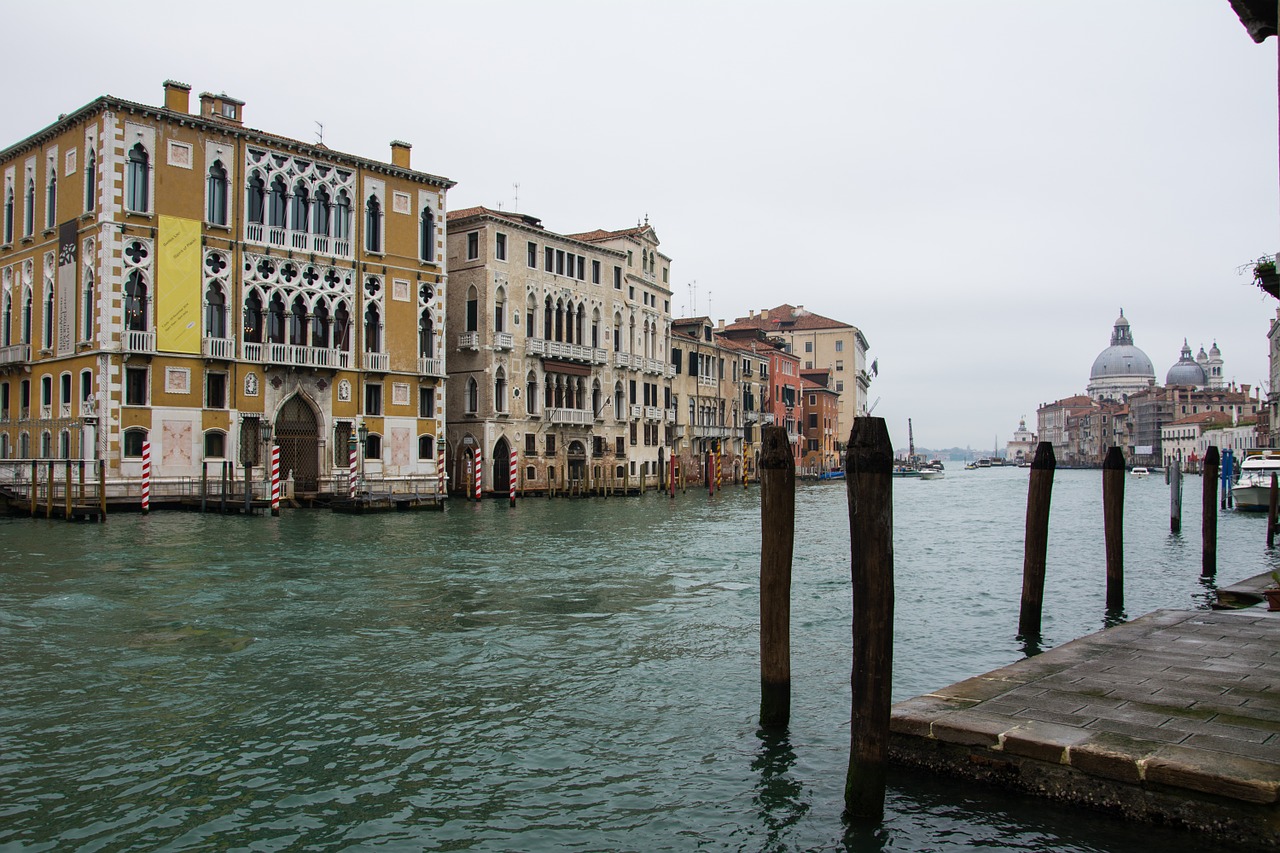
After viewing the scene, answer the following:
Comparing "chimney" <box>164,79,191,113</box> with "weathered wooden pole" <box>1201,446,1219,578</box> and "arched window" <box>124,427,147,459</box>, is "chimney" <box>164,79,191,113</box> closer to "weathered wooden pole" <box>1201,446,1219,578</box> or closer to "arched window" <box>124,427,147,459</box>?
"arched window" <box>124,427,147,459</box>

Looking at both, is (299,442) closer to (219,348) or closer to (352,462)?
(352,462)

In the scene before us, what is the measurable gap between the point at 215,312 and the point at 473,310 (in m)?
10.9

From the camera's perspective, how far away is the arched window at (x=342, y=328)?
2989 centimetres

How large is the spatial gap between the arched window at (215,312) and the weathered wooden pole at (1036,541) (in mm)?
22773

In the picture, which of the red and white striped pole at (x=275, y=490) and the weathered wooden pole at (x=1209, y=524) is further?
the red and white striped pole at (x=275, y=490)

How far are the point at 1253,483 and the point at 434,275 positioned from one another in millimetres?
25432

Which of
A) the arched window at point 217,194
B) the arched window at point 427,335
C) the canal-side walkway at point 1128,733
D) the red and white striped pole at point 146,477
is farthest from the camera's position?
the arched window at point 427,335

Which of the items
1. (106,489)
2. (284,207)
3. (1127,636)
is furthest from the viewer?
(284,207)

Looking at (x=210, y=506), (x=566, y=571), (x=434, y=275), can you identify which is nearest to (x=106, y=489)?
(x=210, y=506)

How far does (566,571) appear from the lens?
575 inches

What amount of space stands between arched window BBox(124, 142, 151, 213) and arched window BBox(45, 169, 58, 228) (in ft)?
9.77

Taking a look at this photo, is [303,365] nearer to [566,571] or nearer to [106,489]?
[106,489]

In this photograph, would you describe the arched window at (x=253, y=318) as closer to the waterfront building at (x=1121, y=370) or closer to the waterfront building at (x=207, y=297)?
the waterfront building at (x=207, y=297)

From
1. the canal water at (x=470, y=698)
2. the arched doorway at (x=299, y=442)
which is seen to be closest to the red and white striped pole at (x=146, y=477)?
the arched doorway at (x=299, y=442)
